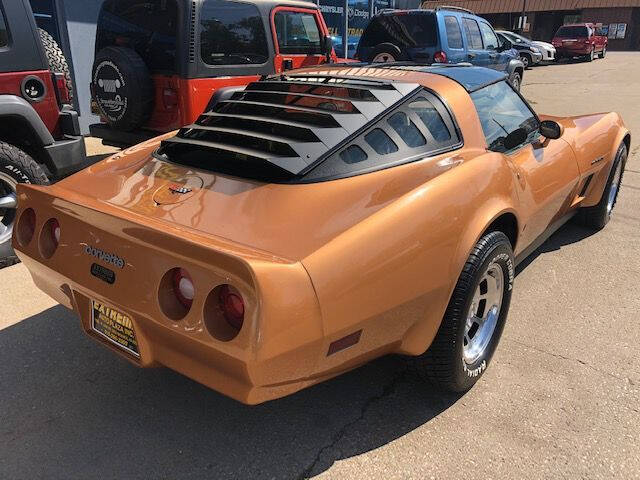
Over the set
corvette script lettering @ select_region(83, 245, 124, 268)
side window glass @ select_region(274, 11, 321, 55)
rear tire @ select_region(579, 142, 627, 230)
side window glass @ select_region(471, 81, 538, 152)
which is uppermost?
side window glass @ select_region(274, 11, 321, 55)

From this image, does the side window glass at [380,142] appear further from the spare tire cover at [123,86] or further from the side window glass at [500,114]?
the spare tire cover at [123,86]

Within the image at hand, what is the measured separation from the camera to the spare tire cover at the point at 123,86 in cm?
545

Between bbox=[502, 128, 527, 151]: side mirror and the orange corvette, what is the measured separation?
13 mm

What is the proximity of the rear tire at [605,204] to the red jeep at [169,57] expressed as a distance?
12.7 feet

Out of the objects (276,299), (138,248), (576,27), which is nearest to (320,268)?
(276,299)

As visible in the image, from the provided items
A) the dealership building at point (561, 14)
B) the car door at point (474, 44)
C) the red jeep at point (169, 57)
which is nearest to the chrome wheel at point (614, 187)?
the red jeep at point (169, 57)

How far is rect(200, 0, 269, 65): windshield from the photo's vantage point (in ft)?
18.4

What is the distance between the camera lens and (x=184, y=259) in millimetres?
1859

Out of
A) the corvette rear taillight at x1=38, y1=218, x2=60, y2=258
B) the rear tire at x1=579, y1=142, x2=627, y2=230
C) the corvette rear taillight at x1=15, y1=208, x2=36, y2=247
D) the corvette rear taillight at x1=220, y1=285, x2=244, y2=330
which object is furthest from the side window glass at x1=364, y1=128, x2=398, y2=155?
the rear tire at x1=579, y1=142, x2=627, y2=230

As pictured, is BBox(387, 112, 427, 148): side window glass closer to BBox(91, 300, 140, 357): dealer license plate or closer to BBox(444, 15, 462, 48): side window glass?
BBox(91, 300, 140, 357): dealer license plate

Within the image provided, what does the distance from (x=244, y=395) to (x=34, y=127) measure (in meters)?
3.39

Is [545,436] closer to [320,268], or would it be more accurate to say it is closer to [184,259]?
[320,268]

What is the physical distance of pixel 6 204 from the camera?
4.02m

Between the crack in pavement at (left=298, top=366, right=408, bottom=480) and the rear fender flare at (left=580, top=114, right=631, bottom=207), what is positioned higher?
the rear fender flare at (left=580, top=114, right=631, bottom=207)
